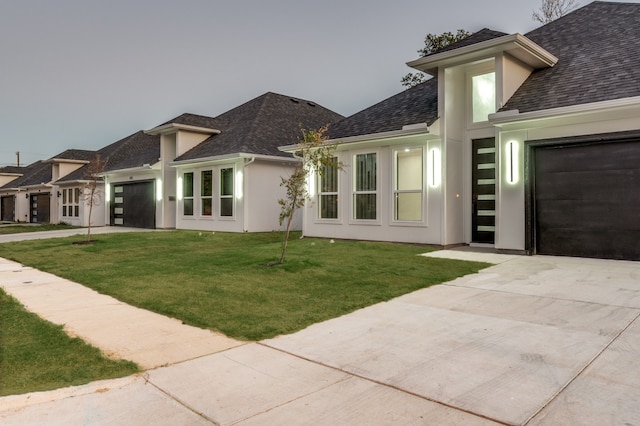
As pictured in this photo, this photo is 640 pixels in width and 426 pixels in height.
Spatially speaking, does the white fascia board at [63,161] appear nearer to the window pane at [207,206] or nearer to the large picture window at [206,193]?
the large picture window at [206,193]

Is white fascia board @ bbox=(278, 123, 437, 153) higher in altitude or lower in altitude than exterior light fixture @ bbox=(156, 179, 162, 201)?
higher

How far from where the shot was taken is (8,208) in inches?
1486

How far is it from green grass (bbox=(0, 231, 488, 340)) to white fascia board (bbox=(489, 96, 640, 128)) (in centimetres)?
342

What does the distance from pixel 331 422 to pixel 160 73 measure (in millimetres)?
28000

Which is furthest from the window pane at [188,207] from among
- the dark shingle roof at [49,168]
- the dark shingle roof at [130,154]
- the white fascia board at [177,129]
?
the dark shingle roof at [49,168]

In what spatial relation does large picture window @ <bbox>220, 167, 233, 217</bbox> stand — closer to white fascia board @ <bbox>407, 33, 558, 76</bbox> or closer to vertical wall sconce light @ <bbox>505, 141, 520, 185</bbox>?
white fascia board @ <bbox>407, 33, 558, 76</bbox>

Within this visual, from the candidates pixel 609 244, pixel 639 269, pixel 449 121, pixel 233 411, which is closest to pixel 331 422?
pixel 233 411

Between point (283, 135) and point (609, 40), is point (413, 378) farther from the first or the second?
point (283, 135)

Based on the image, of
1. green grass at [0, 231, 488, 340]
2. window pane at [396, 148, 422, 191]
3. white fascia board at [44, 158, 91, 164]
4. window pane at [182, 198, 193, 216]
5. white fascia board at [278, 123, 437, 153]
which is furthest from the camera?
white fascia board at [44, 158, 91, 164]

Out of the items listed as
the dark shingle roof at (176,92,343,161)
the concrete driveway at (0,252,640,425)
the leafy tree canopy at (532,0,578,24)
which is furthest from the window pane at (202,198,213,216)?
the leafy tree canopy at (532,0,578,24)

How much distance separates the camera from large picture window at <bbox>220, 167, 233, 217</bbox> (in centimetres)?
1655

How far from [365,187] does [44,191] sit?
28961 mm

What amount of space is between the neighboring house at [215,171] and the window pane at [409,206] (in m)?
6.53

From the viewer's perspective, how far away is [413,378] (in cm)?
306
